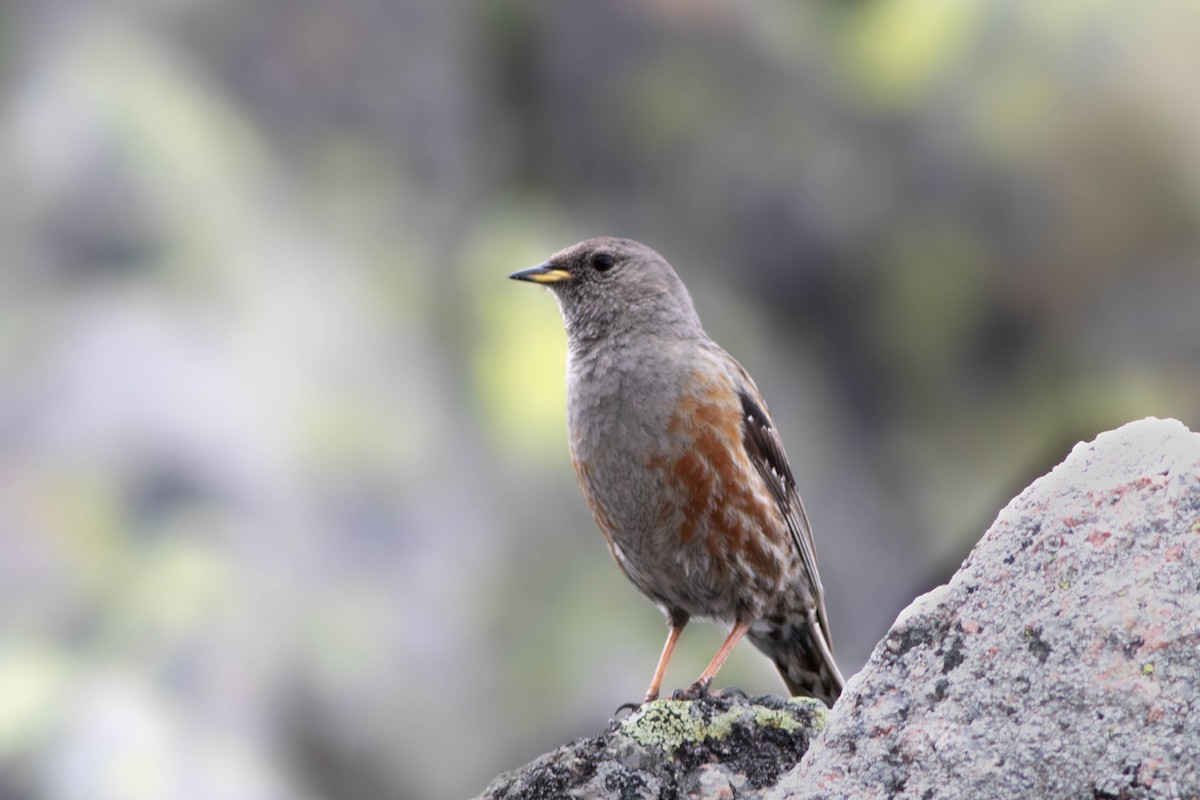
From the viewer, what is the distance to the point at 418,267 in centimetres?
1512

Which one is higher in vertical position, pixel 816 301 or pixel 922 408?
pixel 816 301

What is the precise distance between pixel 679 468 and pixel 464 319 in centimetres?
1035

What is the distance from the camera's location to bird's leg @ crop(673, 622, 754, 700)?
3.37 metres

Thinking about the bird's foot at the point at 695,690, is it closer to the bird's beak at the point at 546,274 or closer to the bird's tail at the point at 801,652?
the bird's tail at the point at 801,652

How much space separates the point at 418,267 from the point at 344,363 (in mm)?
2386

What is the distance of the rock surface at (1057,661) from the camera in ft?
6.04

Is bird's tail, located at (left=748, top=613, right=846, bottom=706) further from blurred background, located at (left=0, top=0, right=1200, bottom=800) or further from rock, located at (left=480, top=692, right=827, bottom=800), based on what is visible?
blurred background, located at (left=0, top=0, right=1200, bottom=800)

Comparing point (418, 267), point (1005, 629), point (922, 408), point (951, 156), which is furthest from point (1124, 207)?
point (1005, 629)

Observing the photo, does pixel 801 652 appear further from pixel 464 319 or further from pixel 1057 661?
pixel 464 319

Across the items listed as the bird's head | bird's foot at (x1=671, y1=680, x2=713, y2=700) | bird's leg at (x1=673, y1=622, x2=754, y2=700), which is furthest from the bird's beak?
bird's foot at (x1=671, y1=680, x2=713, y2=700)

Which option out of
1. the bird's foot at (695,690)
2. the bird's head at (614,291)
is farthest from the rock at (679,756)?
the bird's head at (614,291)

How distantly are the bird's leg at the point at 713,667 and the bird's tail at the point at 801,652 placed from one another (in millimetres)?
152

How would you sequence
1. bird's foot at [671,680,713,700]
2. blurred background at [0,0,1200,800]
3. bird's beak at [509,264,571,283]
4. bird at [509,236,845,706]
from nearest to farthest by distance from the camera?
bird's foot at [671,680,713,700] → bird at [509,236,845,706] → bird's beak at [509,264,571,283] → blurred background at [0,0,1200,800]

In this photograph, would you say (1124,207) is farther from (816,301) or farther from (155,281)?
(155,281)
